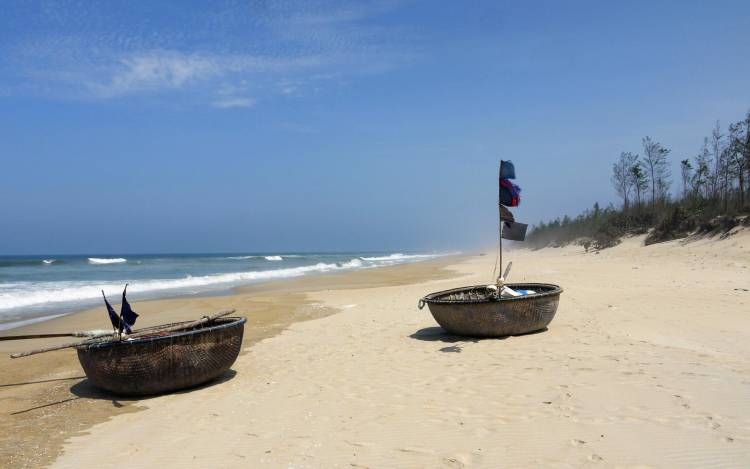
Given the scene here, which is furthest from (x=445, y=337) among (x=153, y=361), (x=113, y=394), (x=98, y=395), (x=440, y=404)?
(x=98, y=395)

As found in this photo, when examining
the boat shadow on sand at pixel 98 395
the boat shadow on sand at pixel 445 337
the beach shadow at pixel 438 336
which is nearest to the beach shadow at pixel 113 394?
the boat shadow on sand at pixel 98 395

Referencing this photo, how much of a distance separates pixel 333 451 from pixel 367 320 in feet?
25.5

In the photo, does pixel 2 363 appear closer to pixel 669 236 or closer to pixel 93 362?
pixel 93 362

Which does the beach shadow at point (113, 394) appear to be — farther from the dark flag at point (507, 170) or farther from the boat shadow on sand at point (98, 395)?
the dark flag at point (507, 170)

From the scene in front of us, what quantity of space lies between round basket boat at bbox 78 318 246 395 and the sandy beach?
212 mm

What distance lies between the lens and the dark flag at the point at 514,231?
30.6 ft

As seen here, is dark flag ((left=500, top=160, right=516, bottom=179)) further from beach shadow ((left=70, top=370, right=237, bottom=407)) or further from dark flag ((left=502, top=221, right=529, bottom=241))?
beach shadow ((left=70, top=370, right=237, bottom=407))

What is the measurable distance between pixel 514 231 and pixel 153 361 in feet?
21.2

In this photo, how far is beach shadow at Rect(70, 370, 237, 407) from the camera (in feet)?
21.4

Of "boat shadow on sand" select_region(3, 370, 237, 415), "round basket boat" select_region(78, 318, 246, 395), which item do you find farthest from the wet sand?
"round basket boat" select_region(78, 318, 246, 395)

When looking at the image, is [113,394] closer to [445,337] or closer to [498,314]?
[445,337]

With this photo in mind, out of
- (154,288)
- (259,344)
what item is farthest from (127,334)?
(154,288)

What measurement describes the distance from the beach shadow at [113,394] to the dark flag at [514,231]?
215 inches

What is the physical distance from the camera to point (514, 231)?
30.7 feet
